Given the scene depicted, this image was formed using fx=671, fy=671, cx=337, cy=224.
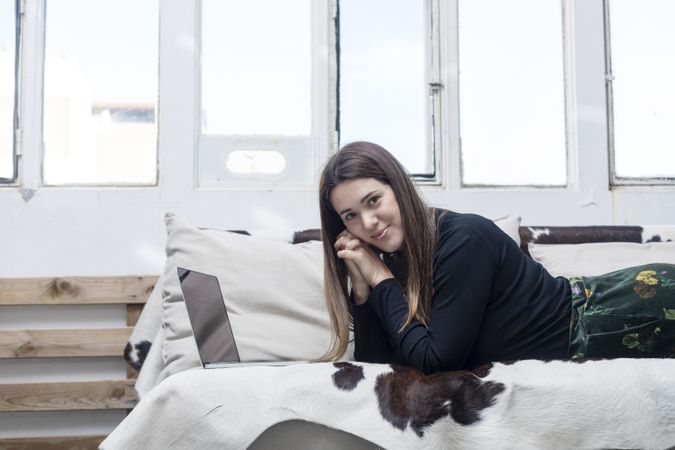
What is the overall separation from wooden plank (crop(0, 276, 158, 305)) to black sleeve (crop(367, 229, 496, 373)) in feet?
3.26

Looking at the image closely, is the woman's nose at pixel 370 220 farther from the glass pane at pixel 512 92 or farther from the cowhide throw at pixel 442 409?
the glass pane at pixel 512 92

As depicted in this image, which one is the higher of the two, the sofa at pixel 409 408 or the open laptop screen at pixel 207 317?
the open laptop screen at pixel 207 317

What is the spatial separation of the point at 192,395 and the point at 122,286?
1.06 metres

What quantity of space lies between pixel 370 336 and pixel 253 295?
1.04 ft

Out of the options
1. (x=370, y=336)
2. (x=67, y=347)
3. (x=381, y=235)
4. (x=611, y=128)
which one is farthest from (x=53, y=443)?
(x=611, y=128)

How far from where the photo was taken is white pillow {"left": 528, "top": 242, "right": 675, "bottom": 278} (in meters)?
1.80

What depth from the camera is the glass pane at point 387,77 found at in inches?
88.0

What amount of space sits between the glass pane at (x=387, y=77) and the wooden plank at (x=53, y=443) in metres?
1.22

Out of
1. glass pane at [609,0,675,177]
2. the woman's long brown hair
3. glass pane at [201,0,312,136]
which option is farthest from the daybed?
glass pane at [609,0,675,177]

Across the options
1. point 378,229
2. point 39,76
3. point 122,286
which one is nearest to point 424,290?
point 378,229

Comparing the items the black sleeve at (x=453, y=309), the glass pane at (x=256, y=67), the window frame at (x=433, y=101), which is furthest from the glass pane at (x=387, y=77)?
the black sleeve at (x=453, y=309)

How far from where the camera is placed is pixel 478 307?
1285 mm

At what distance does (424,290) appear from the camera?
1378mm

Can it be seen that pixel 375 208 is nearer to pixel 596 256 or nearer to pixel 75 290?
pixel 596 256
